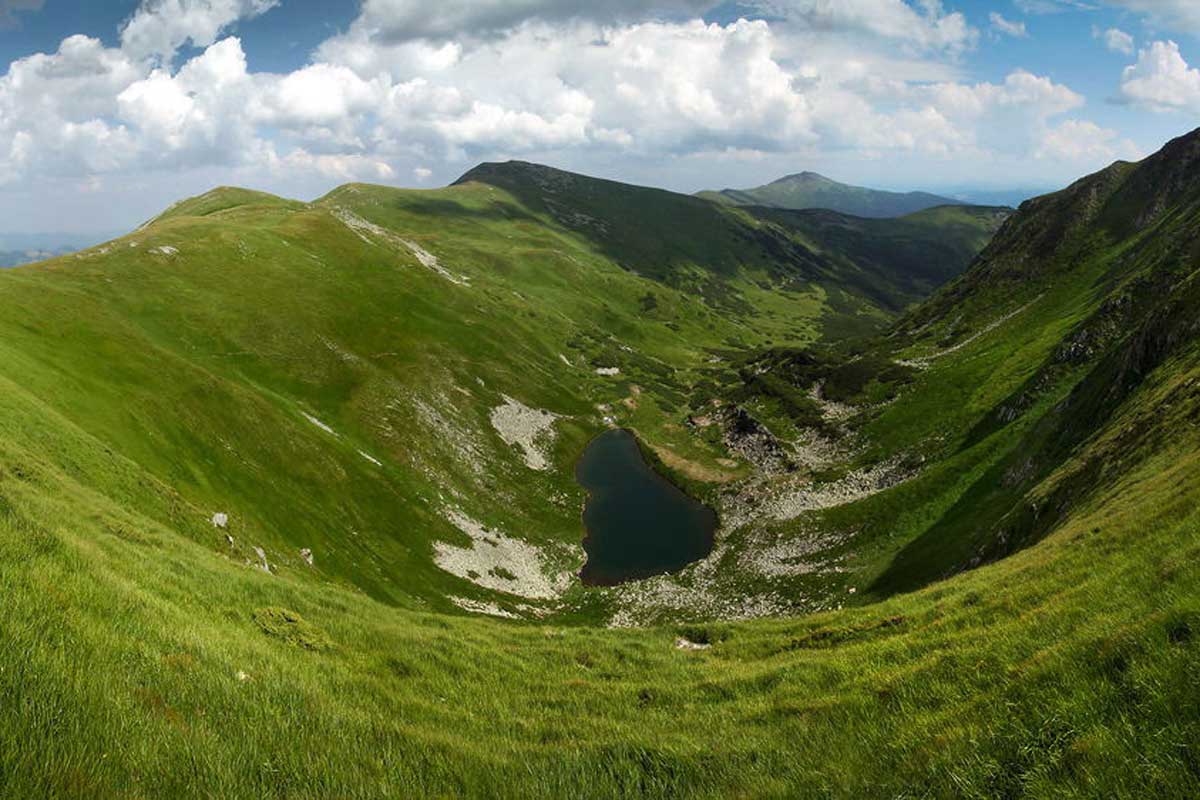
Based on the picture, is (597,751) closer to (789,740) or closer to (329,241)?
(789,740)

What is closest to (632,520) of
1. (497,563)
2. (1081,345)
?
(497,563)

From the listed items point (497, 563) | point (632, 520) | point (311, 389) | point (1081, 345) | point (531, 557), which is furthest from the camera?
point (632, 520)

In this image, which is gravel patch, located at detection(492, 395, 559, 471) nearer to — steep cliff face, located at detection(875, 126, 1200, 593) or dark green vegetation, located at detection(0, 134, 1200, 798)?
dark green vegetation, located at detection(0, 134, 1200, 798)

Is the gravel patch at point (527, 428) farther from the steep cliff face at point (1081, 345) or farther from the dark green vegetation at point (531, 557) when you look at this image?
the steep cliff face at point (1081, 345)

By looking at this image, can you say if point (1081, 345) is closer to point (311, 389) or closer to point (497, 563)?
point (497, 563)

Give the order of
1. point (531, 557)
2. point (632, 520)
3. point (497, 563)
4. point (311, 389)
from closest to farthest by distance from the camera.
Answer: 1. point (497, 563)
2. point (531, 557)
3. point (311, 389)
4. point (632, 520)

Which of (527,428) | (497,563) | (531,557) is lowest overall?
(531,557)

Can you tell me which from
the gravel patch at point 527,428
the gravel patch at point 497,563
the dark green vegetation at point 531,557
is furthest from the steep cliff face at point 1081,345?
the gravel patch at point 527,428
